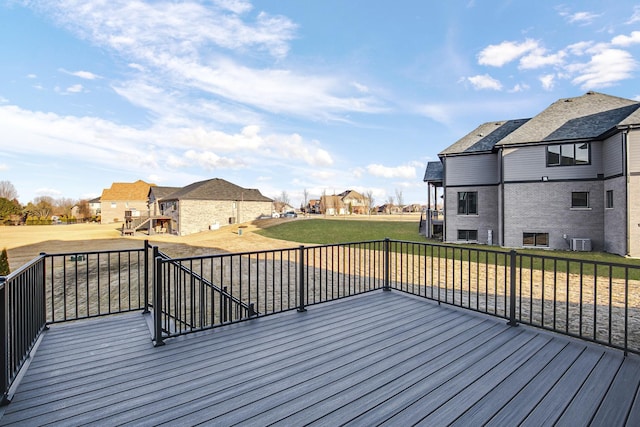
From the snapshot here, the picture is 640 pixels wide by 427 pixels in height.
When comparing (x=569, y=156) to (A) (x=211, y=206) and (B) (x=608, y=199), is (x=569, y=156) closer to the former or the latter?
(B) (x=608, y=199)

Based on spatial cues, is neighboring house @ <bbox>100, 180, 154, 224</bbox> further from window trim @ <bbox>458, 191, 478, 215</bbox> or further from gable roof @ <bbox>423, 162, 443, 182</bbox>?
window trim @ <bbox>458, 191, 478, 215</bbox>

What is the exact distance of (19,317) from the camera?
2609mm

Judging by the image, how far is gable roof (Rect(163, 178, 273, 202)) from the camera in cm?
3366

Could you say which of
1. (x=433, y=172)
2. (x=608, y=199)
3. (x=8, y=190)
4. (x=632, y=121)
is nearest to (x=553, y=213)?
(x=608, y=199)

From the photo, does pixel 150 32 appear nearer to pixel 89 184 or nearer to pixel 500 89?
pixel 500 89

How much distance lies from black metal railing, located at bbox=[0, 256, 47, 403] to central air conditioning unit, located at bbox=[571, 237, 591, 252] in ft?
61.6

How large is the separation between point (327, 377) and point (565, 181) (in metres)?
17.2

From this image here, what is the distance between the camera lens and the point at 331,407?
2.08m

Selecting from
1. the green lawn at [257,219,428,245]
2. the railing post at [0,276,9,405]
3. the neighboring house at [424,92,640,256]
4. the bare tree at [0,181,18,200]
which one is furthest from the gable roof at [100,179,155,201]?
the railing post at [0,276,9,405]

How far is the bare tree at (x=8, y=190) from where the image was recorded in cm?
5498

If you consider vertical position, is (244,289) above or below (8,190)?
below

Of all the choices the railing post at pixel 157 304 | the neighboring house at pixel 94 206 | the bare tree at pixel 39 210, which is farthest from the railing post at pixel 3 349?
the neighboring house at pixel 94 206

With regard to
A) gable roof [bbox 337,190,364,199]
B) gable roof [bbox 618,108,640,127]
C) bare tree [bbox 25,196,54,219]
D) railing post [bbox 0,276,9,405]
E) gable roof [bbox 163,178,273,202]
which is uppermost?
gable roof [bbox 337,190,364,199]

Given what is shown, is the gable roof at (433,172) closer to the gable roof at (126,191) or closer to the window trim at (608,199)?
the window trim at (608,199)
